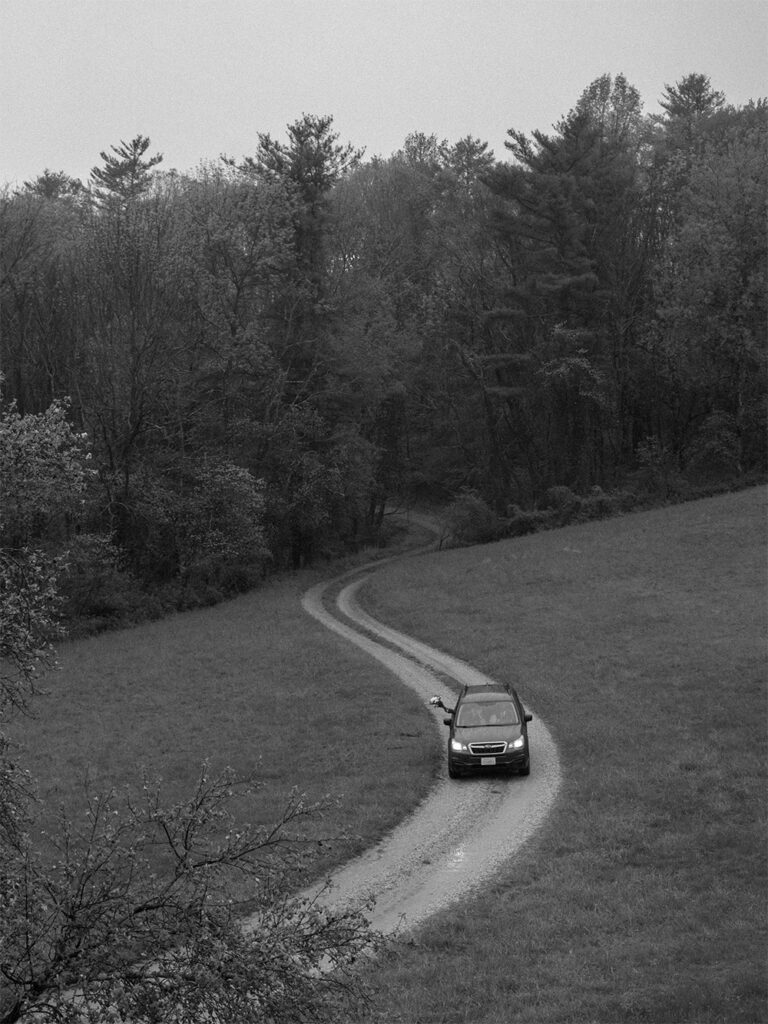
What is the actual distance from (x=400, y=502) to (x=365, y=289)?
2354 cm

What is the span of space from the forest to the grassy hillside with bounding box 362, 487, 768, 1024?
12737 millimetres

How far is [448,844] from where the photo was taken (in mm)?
18562

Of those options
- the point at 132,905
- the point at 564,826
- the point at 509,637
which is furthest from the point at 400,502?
the point at 132,905

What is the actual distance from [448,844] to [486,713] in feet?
17.0

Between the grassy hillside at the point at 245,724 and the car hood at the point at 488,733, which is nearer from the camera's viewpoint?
the grassy hillside at the point at 245,724

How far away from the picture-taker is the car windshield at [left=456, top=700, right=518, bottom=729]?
909 inches

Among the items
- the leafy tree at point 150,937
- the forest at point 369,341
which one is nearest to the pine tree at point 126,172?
the forest at point 369,341

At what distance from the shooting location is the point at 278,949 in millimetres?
7535

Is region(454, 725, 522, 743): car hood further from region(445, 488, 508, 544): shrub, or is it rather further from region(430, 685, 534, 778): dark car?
region(445, 488, 508, 544): shrub

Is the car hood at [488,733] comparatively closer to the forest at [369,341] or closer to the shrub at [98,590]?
the forest at [369,341]

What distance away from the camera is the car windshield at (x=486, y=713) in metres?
23.1

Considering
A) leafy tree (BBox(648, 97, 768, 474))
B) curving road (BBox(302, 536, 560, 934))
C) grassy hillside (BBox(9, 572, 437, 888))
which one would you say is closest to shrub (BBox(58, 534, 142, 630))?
grassy hillside (BBox(9, 572, 437, 888))

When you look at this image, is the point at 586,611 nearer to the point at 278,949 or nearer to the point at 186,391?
the point at 186,391

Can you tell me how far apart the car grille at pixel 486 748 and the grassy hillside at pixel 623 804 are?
1698 mm
